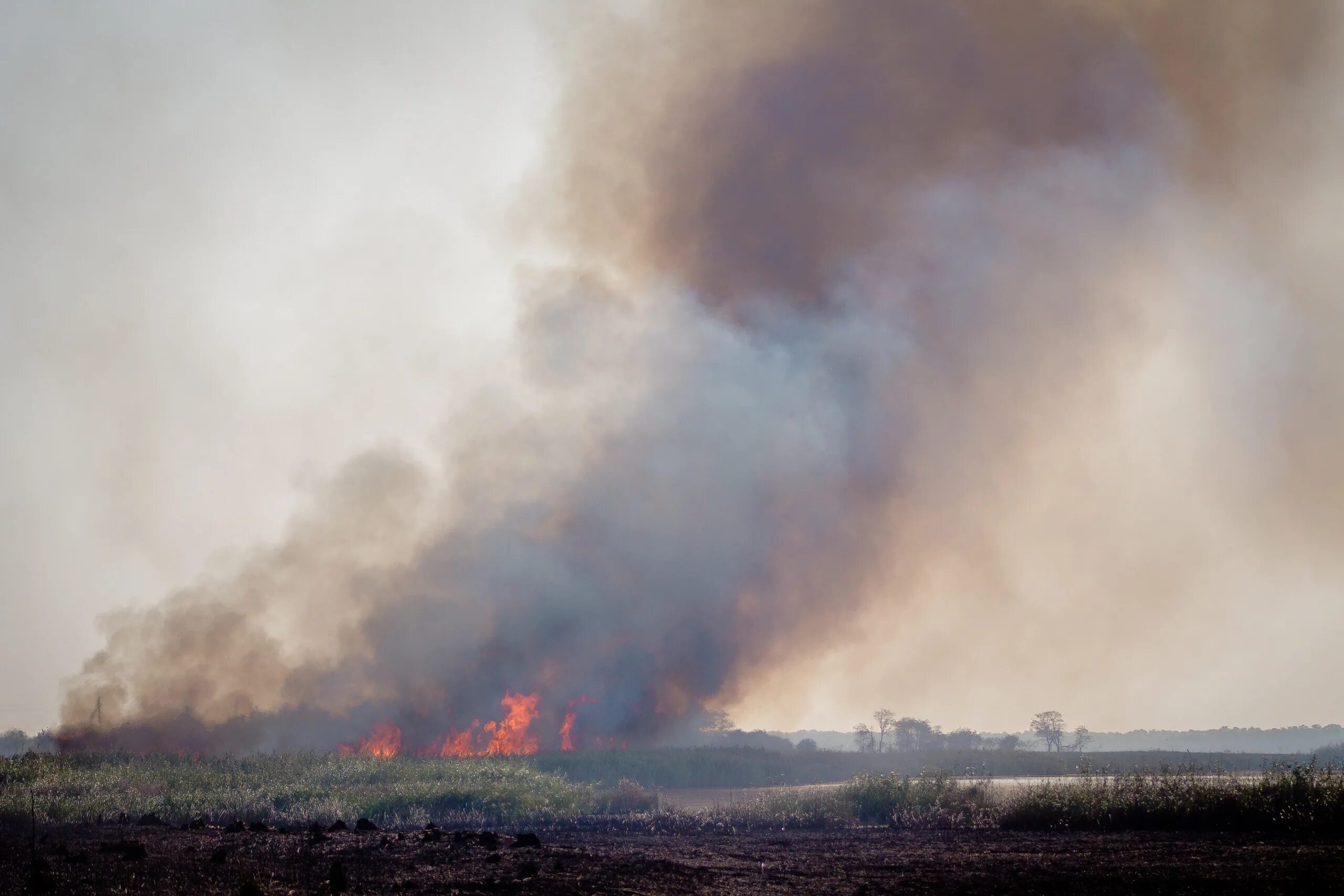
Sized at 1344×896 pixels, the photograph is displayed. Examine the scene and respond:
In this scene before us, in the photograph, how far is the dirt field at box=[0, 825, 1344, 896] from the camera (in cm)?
1598

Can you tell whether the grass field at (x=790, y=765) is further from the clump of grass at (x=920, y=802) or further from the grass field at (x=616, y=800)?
the grass field at (x=616, y=800)

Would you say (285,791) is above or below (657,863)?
below

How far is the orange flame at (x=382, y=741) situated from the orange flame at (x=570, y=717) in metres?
9.97

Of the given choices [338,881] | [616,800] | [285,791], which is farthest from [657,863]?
[285,791]

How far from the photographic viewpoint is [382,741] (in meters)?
58.1

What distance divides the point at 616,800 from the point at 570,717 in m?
27.5

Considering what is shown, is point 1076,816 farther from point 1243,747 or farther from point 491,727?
point 1243,747

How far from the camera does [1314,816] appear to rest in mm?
23672

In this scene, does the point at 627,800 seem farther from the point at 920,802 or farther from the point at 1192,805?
the point at 1192,805

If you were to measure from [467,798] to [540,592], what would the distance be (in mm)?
31749

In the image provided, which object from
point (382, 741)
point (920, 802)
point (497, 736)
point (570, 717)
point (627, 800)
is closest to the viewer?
point (920, 802)

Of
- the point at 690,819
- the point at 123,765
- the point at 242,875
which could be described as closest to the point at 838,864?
the point at 690,819

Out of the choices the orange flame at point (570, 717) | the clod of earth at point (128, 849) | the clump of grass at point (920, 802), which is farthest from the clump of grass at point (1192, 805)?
the orange flame at point (570, 717)

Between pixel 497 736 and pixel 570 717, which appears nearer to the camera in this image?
pixel 497 736
